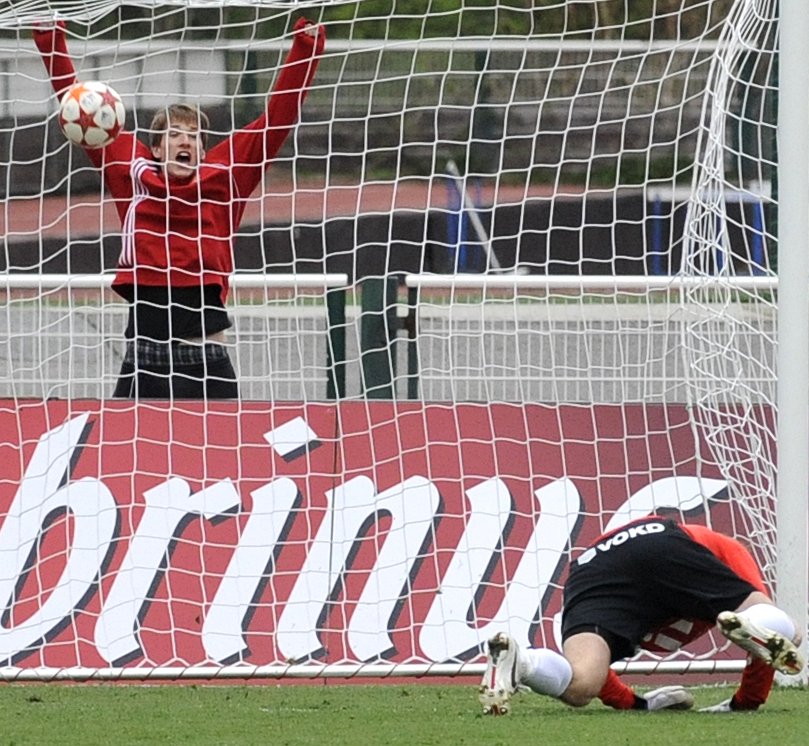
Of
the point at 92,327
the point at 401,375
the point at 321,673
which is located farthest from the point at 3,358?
the point at 321,673

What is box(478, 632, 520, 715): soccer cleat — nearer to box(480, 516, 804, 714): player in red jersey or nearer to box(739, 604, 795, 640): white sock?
box(480, 516, 804, 714): player in red jersey

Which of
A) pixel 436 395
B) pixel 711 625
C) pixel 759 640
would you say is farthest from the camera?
pixel 436 395

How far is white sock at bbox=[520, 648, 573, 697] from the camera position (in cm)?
436

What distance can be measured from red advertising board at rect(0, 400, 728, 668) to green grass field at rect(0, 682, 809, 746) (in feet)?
0.87

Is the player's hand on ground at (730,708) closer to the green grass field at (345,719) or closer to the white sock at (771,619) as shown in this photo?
the green grass field at (345,719)

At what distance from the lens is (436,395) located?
259 inches

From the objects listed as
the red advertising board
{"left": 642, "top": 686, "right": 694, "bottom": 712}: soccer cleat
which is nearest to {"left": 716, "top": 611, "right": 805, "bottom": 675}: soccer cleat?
{"left": 642, "top": 686, "right": 694, "bottom": 712}: soccer cleat

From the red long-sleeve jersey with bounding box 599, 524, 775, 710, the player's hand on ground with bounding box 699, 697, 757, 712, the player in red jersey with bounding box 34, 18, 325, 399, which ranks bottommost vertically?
the player's hand on ground with bounding box 699, 697, 757, 712

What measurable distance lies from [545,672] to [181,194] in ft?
8.63

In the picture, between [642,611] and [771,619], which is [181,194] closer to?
[642,611]

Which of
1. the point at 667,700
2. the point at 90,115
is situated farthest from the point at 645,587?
the point at 90,115

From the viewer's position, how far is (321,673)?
17.8 ft

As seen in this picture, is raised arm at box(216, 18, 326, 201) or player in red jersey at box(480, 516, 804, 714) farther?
raised arm at box(216, 18, 326, 201)

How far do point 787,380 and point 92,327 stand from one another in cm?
279
